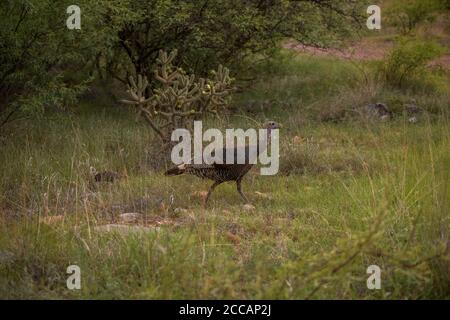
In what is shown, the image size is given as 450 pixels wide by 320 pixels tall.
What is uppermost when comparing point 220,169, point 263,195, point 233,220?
point 220,169

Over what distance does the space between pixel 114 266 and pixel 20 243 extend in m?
0.79

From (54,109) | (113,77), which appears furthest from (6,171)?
(113,77)

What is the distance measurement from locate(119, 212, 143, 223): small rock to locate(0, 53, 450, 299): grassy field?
3.4 inches

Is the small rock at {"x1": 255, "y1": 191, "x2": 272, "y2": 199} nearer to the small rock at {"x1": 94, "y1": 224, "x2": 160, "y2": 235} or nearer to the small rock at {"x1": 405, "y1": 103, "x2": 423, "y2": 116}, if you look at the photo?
the small rock at {"x1": 94, "y1": 224, "x2": 160, "y2": 235}

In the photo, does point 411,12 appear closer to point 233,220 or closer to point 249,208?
point 249,208

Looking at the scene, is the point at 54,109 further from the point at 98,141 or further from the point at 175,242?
the point at 175,242

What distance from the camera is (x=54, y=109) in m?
12.8

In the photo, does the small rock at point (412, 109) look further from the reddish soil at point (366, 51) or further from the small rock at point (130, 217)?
the small rock at point (130, 217)

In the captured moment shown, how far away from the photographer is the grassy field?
4434mm

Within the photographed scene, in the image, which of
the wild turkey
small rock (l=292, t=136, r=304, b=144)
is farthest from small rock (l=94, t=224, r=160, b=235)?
small rock (l=292, t=136, r=304, b=144)

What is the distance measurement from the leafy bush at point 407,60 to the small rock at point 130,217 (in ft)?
28.0

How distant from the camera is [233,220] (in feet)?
21.3

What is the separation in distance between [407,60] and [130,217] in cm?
877

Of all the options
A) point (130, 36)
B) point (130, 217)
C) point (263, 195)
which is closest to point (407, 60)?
point (130, 36)
